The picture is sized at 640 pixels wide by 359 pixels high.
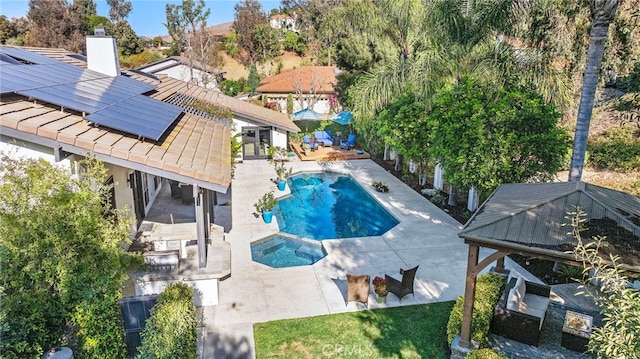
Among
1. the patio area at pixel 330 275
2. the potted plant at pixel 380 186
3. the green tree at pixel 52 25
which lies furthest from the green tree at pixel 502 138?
the green tree at pixel 52 25

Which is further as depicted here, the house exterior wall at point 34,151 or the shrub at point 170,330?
the house exterior wall at point 34,151

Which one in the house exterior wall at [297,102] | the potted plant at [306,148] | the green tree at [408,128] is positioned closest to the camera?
the green tree at [408,128]

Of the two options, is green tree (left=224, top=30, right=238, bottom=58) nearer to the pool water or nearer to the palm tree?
the pool water

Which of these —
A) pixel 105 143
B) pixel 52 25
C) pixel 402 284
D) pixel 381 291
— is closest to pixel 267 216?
pixel 381 291

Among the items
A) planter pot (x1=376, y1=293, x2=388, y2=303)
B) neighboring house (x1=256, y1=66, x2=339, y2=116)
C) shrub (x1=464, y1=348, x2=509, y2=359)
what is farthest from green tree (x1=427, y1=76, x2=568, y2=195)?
neighboring house (x1=256, y1=66, x2=339, y2=116)

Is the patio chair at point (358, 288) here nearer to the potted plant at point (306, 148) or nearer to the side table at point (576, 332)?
the side table at point (576, 332)

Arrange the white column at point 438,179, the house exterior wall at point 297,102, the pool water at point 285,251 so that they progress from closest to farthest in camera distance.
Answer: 1. the pool water at point 285,251
2. the white column at point 438,179
3. the house exterior wall at point 297,102

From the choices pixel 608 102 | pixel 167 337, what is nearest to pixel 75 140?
pixel 167 337

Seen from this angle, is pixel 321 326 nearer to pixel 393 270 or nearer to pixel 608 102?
pixel 393 270
